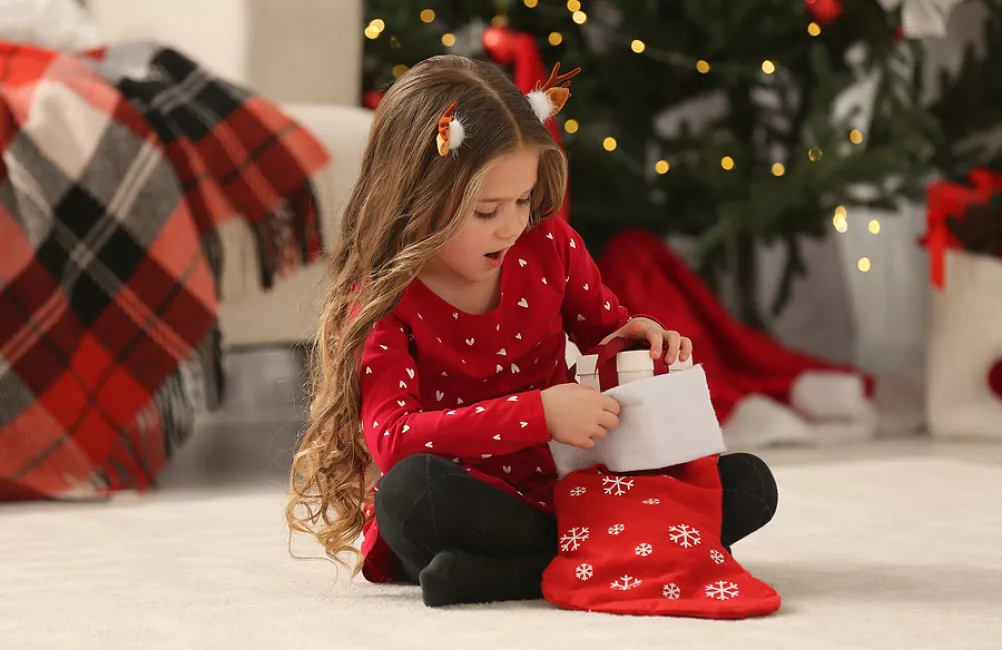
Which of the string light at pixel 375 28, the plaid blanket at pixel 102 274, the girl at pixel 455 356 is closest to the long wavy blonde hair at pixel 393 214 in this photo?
the girl at pixel 455 356

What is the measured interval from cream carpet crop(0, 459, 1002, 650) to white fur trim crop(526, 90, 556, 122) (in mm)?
376

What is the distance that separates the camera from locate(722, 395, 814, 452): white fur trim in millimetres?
2014

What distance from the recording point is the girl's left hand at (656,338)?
3.24ft

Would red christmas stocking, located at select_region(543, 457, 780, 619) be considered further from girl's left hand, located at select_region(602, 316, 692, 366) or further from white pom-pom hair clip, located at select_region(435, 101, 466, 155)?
white pom-pom hair clip, located at select_region(435, 101, 466, 155)

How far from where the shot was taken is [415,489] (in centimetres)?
93

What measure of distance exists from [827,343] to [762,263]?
21cm

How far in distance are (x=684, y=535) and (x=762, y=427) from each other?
1.16 m

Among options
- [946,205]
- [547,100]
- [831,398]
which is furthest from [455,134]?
[946,205]

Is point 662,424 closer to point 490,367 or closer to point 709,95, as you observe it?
point 490,367

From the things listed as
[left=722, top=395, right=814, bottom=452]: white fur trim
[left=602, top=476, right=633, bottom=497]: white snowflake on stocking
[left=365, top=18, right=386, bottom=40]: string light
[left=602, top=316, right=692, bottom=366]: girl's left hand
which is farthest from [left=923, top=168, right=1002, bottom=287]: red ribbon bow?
[left=602, top=476, right=633, bottom=497]: white snowflake on stocking

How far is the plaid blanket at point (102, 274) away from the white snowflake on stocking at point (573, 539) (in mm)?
770

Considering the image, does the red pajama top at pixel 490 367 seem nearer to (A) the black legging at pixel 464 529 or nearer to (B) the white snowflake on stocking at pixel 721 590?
(A) the black legging at pixel 464 529

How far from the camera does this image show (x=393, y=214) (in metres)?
0.98

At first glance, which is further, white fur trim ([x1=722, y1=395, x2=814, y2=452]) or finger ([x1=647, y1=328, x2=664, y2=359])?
white fur trim ([x1=722, y1=395, x2=814, y2=452])
